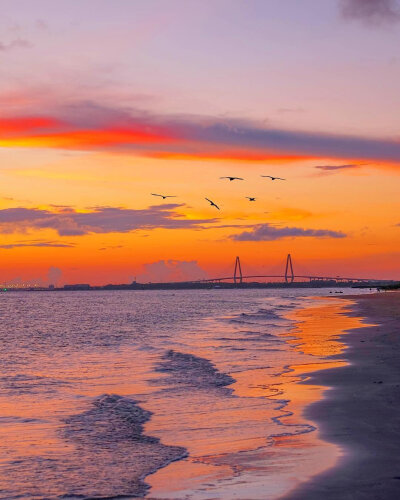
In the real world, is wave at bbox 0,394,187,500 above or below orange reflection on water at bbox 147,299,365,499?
below

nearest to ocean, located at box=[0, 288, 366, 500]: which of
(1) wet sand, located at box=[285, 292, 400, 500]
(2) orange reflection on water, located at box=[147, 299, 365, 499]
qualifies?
(2) orange reflection on water, located at box=[147, 299, 365, 499]

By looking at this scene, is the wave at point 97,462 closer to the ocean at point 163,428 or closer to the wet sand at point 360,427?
the ocean at point 163,428

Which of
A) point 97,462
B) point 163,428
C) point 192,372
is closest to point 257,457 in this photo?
point 97,462

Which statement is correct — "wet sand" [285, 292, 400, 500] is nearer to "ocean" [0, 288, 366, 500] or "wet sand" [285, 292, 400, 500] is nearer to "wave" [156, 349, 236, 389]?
"ocean" [0, 288, 366, 500]

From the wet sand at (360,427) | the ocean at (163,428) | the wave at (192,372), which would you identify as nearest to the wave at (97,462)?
the ocean at (163,428)

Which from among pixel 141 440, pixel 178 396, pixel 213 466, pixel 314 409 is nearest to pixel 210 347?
pixel 178 396

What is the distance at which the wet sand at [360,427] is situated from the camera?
10614 millimetres

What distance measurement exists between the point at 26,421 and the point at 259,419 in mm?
6055

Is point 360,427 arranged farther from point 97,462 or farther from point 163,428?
point 97,462

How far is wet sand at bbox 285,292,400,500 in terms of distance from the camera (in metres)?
10.6

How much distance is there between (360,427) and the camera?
15.2 m

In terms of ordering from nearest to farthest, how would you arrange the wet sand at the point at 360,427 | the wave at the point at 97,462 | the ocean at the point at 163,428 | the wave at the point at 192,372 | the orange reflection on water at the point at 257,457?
the wet sand at the point at 360,427 < the orange reflection on water at the point at 257,457 < the wave at the point at 97,462 < the ocean at the point at 163,428 < the wave at the point at 192,372

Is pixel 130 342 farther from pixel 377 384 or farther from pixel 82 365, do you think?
pixel 377 384

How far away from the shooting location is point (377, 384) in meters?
21.6
